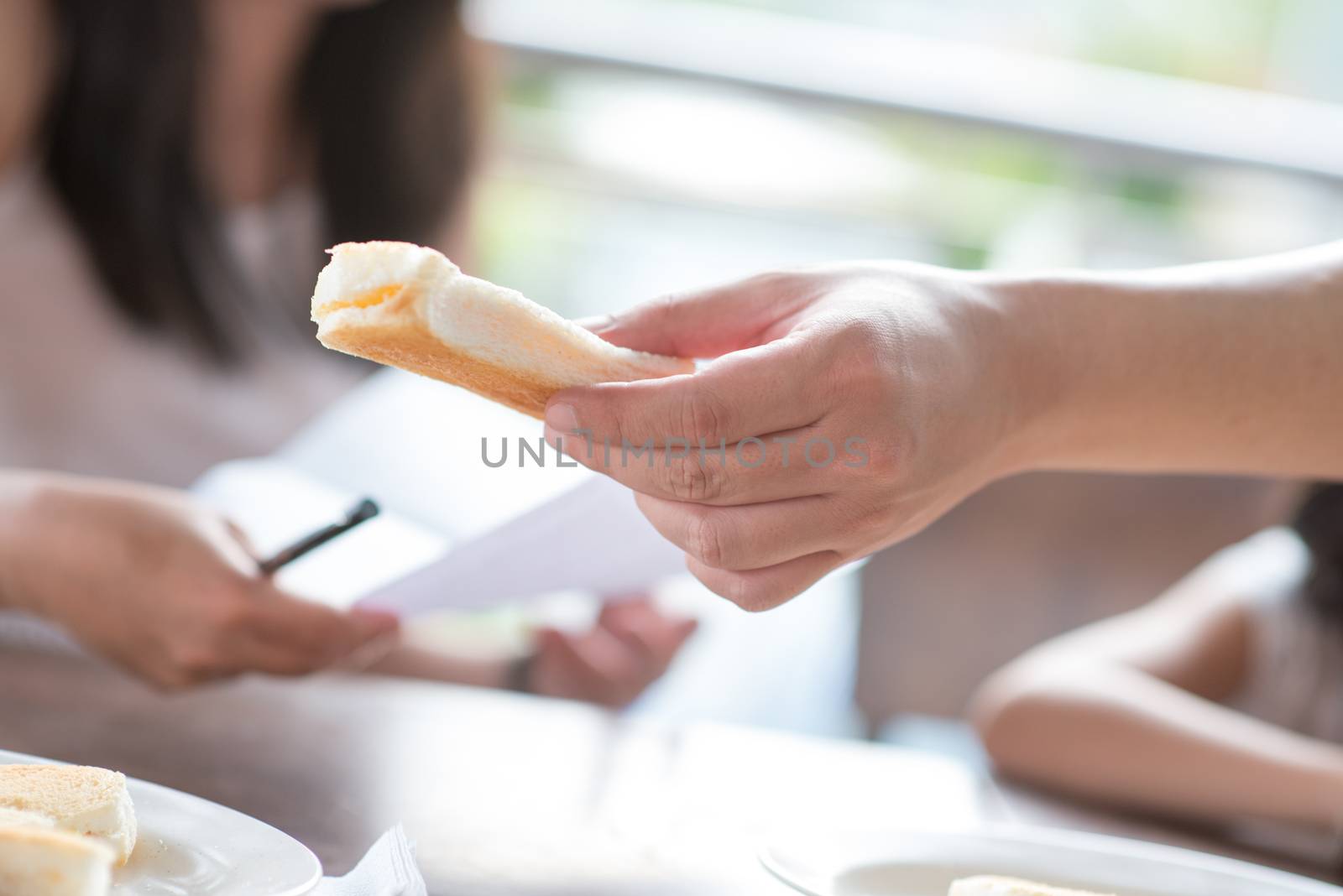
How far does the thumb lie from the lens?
0.60 meters

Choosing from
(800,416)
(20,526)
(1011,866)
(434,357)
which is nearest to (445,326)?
(434,357)

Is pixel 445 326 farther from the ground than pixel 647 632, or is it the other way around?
pixel 445 326

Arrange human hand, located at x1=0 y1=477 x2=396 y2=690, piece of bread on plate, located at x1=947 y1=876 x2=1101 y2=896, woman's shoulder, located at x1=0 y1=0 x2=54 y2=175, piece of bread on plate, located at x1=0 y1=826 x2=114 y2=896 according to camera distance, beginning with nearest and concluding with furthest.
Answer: piece of bread on plate, located at x1=0 y1=826 x2=114 y2=896, piece of bread on plate, located at x1=947 y1=876 x2=1101 y2=896, human hand, located at x1=0 y1=477 x2=396 y2=690, woman's shoulder, located at x1=0 y1=0 x2=54 y2=175

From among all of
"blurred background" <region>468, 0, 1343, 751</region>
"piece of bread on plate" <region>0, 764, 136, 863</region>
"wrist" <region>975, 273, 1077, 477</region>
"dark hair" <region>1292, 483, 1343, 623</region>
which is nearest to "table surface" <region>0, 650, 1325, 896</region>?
"piece of bread on plate" <region>0, 764, 136, 863</region>

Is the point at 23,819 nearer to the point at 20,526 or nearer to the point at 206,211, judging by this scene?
the point at 20,526

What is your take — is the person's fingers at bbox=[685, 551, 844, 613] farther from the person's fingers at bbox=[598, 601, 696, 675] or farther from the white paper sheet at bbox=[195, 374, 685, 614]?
the person's fingers at bbox=[598, 601, 696, 675]

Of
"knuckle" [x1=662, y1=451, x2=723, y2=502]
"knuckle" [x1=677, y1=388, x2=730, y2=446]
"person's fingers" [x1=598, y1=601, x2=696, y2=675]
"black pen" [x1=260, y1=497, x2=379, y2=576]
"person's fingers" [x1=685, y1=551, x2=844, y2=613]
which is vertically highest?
"knuckle" [x1=677, y1=388, x2=730, y2=446]

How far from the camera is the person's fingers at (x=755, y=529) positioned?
1.79ft

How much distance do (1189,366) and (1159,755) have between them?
433 mm

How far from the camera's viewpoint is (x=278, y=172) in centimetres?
154

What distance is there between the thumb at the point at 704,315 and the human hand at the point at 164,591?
33 centimetres

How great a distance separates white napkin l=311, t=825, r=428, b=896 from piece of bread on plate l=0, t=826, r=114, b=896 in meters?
0.09

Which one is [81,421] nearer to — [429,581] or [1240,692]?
[429,581]

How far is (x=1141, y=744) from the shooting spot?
3.31 ft
